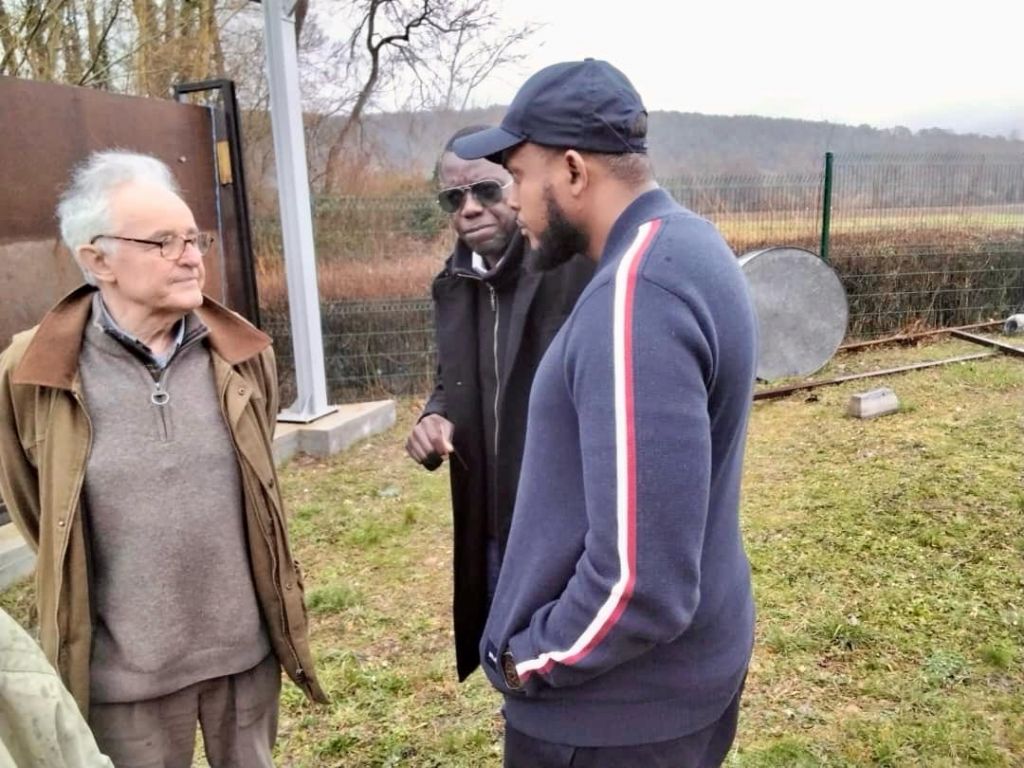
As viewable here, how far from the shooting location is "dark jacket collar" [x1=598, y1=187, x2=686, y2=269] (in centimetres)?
125

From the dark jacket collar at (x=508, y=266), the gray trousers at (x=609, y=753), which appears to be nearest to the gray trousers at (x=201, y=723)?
the gray trousers at (x=609, y=753)

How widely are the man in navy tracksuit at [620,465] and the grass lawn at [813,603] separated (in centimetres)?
155

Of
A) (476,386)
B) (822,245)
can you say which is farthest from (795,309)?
(476,386)

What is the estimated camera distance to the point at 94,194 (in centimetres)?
181

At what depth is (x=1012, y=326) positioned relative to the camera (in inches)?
368

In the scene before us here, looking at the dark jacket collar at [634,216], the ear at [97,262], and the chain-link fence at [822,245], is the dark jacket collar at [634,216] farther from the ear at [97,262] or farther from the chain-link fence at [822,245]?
the chain-link fence at [822,245]

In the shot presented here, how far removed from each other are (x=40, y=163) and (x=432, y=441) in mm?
3027

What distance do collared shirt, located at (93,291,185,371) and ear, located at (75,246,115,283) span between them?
63 mm

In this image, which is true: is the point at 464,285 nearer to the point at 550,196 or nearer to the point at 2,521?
the point at 550,196

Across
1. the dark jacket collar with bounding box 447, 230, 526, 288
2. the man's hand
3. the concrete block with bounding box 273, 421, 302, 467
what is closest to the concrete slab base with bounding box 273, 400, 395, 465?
the concrete block with bounding box 273, 421, 302, 467

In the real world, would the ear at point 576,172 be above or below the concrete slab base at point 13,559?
above

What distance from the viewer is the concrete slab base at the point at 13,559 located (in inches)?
149

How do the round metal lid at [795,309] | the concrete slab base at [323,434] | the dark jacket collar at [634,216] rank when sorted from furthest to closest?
the round metal lid at [795,309] < the concrete slab base at [323,434] < the dark jacket collar at [634,216]

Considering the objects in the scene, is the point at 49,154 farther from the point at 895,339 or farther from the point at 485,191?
the point at 895,339
